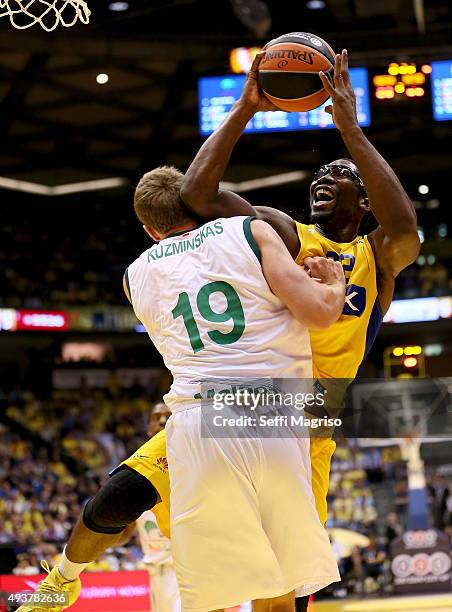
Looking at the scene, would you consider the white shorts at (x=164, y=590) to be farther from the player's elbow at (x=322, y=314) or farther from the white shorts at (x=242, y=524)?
the player's elbow at (x=322, y=314)

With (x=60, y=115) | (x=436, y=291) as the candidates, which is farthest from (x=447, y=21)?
(x=60, y=115)

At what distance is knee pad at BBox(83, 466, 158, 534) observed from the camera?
4082 millimetres

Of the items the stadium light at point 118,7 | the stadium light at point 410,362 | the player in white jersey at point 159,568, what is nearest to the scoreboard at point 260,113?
the stadium light at point 118,7

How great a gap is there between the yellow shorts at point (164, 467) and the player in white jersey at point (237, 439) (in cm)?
53

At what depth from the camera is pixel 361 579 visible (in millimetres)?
11219

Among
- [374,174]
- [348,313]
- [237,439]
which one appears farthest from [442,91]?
[237,439]

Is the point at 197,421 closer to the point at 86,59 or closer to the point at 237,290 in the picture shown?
the point at 237,290

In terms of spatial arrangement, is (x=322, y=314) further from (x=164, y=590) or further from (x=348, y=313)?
(x=164, y=590)

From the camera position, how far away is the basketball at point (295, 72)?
12.6 feet

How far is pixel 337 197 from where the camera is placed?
14.1 feet

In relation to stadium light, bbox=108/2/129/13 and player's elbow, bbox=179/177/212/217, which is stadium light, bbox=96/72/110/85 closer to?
stadium light, bbox=108/2/129/13

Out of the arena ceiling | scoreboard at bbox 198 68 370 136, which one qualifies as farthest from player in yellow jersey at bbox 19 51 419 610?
scoreboard at bbox 198 68 370 136

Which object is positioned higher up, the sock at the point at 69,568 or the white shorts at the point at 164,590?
the sock at the point at 69,568

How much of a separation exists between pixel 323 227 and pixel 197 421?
1.35 m
